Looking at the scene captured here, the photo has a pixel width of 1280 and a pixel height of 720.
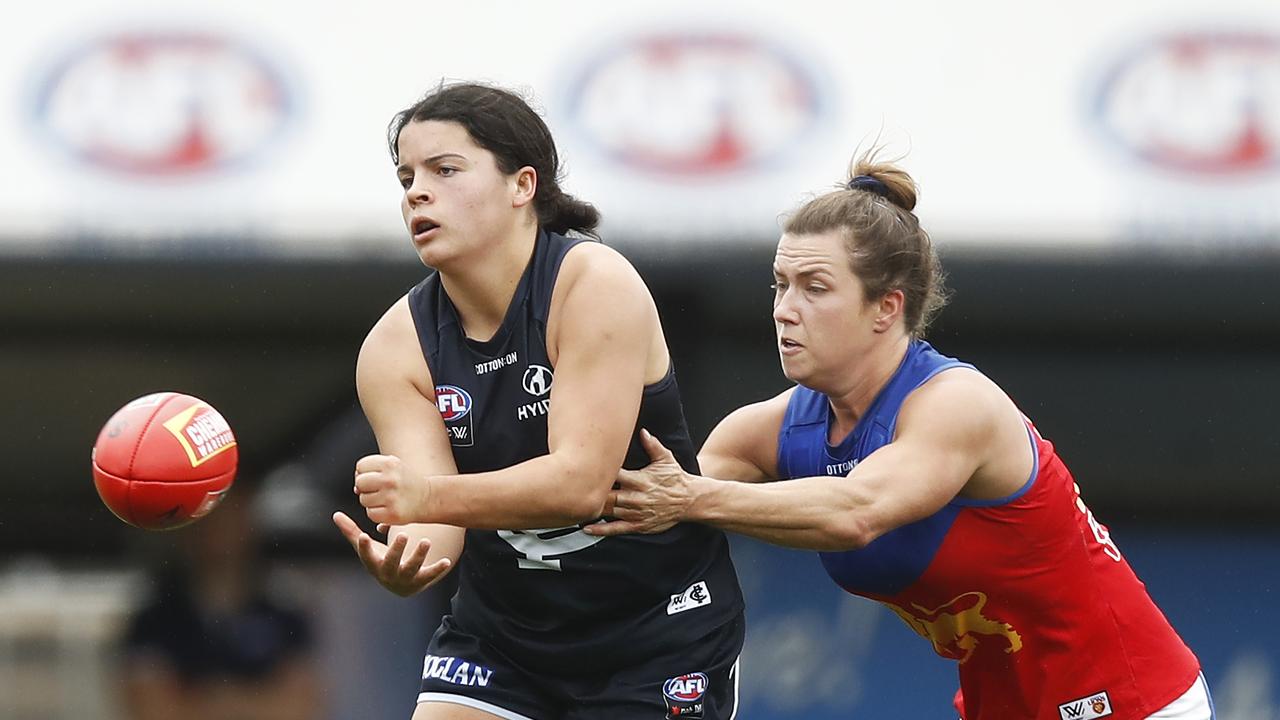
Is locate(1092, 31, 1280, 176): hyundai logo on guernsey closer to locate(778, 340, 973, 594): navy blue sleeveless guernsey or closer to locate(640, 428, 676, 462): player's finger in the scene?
locate(778, 340, 973, 594): navy blue sleeveless guernsey

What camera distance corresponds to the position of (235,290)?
6.20 meters

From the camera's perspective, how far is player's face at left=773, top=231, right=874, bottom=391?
3.64 m

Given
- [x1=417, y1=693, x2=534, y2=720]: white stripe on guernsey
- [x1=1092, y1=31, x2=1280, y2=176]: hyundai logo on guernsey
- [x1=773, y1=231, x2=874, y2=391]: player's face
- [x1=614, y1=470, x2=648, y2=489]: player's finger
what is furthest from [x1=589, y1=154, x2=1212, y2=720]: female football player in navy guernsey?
[x1=1092, y1=31, x2=1280, y2=176]: hyundai logo on guernsey

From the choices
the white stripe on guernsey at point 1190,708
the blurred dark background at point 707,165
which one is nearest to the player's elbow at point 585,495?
the white stripe on guernsey at point 1190,708

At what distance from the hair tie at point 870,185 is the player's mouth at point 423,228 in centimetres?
98

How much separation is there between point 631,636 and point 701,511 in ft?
1.12

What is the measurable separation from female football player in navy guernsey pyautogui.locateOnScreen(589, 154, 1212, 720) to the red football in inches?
36.7

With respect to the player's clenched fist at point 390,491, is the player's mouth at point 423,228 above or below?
above

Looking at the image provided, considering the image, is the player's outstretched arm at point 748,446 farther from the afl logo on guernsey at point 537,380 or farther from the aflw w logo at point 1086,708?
the aflw w logo at point 1086,708

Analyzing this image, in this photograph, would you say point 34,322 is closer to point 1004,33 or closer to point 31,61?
point 31,61

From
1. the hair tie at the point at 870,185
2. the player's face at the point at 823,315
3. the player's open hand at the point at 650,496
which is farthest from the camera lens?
the hair tie at the point at 870,185

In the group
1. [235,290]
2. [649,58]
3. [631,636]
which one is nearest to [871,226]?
[631,636]

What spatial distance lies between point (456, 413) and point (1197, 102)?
12.8ft

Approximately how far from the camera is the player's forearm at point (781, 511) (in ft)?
11.4
